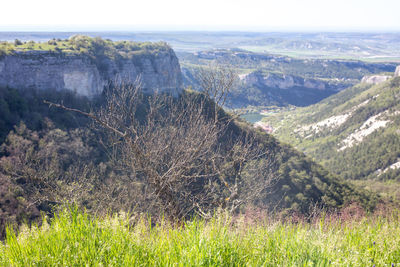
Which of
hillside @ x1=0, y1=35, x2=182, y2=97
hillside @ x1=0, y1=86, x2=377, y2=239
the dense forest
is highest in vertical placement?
hillside @ x1=0, y1=35, x2=182, y2=97

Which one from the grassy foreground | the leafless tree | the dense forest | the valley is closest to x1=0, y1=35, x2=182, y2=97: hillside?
the valley

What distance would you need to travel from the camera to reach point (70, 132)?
27.1 metres

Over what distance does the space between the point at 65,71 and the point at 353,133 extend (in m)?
84.3

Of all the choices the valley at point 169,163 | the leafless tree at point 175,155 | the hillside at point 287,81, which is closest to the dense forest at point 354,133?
the valley at point 169,163

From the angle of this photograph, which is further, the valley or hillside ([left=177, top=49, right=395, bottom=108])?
hillside ([left=177, top=49, right=395, bottom=108])

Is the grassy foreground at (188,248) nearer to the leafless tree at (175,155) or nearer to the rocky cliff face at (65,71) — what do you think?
the leafless tree at (175,155)

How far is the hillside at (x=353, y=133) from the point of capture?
6531 centimetres

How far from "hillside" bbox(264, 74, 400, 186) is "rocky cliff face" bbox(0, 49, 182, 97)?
158 feet

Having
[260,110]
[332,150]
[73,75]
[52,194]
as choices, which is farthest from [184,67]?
[52,194]

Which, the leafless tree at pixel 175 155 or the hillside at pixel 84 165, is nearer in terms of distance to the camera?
the leafless tree at pixel 175 155

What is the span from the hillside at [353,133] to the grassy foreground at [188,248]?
65571mm

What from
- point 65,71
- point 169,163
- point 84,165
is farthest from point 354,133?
point 169,163

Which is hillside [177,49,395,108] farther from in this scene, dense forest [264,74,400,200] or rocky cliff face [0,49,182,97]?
rocky cliff face [0,49,182,97]

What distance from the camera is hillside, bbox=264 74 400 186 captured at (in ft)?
214
